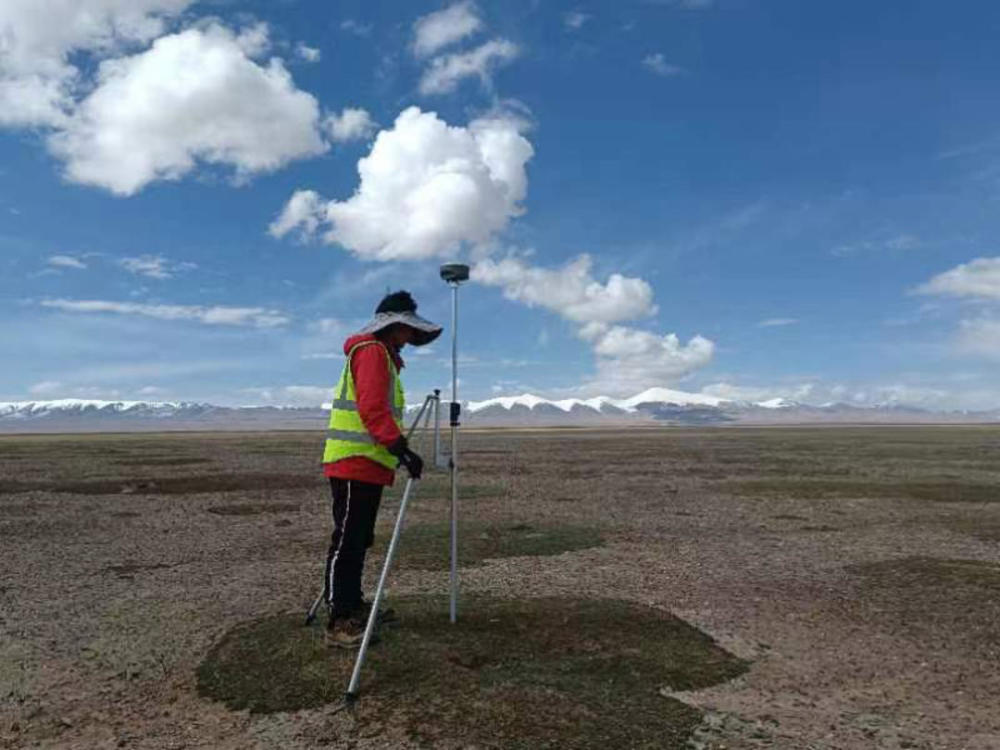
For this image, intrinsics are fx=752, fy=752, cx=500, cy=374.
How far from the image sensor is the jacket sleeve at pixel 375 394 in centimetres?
694

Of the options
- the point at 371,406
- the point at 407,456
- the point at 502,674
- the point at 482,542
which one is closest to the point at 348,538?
the point at 407,456

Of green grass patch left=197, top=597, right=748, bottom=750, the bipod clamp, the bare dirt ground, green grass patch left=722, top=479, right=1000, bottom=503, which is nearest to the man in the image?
green grass patch left=197, top=597, right=748, bottom=750

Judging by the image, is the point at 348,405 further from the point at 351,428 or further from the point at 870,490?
the point at 870,490

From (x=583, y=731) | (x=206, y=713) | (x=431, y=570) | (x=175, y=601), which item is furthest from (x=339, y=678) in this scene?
→ (x=431, y=570)

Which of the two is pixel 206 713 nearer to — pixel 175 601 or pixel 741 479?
pixel 175 601

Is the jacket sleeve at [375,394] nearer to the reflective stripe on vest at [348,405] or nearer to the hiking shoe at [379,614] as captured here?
the reflective stripe on vest at [348,405]

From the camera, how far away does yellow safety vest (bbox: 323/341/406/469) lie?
24.3 ft

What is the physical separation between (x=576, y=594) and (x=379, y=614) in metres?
3.40

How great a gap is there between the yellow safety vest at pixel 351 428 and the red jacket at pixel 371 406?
0.06m

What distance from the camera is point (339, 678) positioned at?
6922 millimetres

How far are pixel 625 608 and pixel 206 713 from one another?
520cm

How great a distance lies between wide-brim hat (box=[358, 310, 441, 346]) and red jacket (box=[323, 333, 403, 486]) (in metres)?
0.13

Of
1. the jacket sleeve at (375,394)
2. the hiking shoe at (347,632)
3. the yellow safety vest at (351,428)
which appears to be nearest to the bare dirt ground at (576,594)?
the hiking shoe at (347,632)

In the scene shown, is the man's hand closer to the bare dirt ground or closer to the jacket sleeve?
the jacket sleeve
